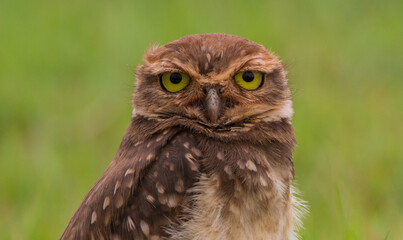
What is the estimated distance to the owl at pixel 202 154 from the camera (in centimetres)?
420

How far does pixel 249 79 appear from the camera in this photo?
4.48m

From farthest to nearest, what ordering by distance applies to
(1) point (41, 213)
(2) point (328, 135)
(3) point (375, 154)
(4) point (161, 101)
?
1. (2) point (328, 135)
2. (3) point (375, 154)
3. (1) point (41, 213)
4. (4) point (161, 101)

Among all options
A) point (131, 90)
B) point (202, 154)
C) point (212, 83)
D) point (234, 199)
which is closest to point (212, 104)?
point (212, 83)

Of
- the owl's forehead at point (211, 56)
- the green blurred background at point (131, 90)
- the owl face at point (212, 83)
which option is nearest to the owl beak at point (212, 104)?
the owl face at point (212, 83)

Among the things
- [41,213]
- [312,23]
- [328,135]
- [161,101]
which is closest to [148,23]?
[312,23]

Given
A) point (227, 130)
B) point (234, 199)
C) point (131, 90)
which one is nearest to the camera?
point (234, 199)

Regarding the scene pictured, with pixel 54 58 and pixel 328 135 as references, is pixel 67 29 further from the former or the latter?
pixel 328 135

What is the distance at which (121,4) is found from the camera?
11086 mm

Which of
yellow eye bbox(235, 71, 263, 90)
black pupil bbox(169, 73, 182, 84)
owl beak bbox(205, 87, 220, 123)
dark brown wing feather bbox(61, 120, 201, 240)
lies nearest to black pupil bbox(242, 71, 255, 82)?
yellow eye bbox(235, 71, 263, 90)

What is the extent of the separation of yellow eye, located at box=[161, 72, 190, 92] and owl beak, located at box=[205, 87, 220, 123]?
0.49 feet

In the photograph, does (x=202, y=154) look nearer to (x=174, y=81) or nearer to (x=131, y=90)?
(x=174, y=81)

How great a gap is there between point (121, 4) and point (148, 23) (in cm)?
81

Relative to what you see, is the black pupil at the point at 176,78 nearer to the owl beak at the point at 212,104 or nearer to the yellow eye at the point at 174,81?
the yellow eye at the point at 174,81

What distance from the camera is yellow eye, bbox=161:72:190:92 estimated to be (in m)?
4.41
